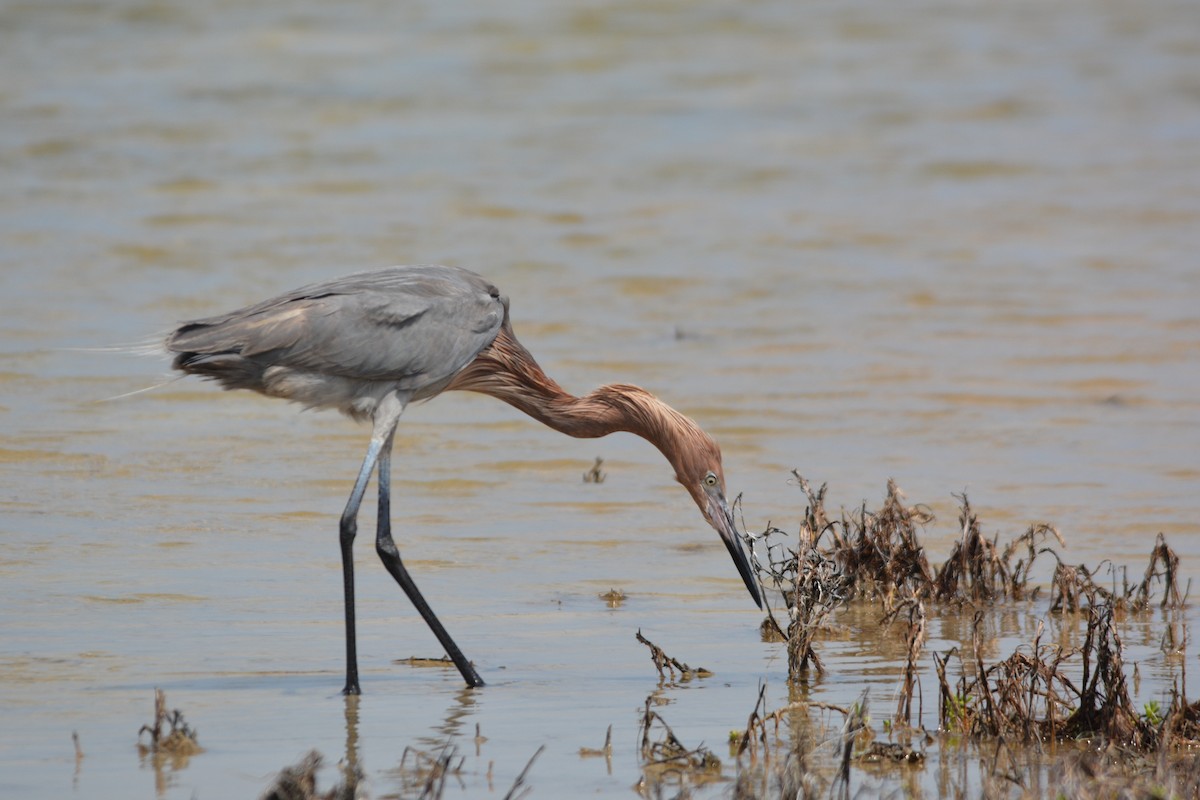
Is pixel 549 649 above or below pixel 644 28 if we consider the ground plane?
below

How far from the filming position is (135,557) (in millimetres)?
6812

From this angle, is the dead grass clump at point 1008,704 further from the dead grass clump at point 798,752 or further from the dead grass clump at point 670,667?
the dead grass clump at point 670,667

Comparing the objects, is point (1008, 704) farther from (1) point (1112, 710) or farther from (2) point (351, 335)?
(2) point (351, 335)

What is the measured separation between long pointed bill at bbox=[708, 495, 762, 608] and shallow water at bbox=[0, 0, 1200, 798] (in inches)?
6.9

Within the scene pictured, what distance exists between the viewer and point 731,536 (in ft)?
21.3

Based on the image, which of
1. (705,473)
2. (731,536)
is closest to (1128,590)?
(731,536)

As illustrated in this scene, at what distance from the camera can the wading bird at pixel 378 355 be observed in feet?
20.3

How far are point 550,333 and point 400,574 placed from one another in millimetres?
5211

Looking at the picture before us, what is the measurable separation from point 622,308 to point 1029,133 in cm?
879

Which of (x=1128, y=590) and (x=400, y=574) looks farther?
(x=1128, y=590)

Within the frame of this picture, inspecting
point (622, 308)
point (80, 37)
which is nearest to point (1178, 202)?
point (622, 308)

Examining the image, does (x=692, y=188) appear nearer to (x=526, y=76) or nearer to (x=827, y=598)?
(x=526, y=76)

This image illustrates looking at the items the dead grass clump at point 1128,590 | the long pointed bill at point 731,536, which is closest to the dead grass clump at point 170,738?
the long pointed bill at point 731,536

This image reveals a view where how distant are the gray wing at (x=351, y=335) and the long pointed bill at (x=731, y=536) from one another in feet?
3.47
